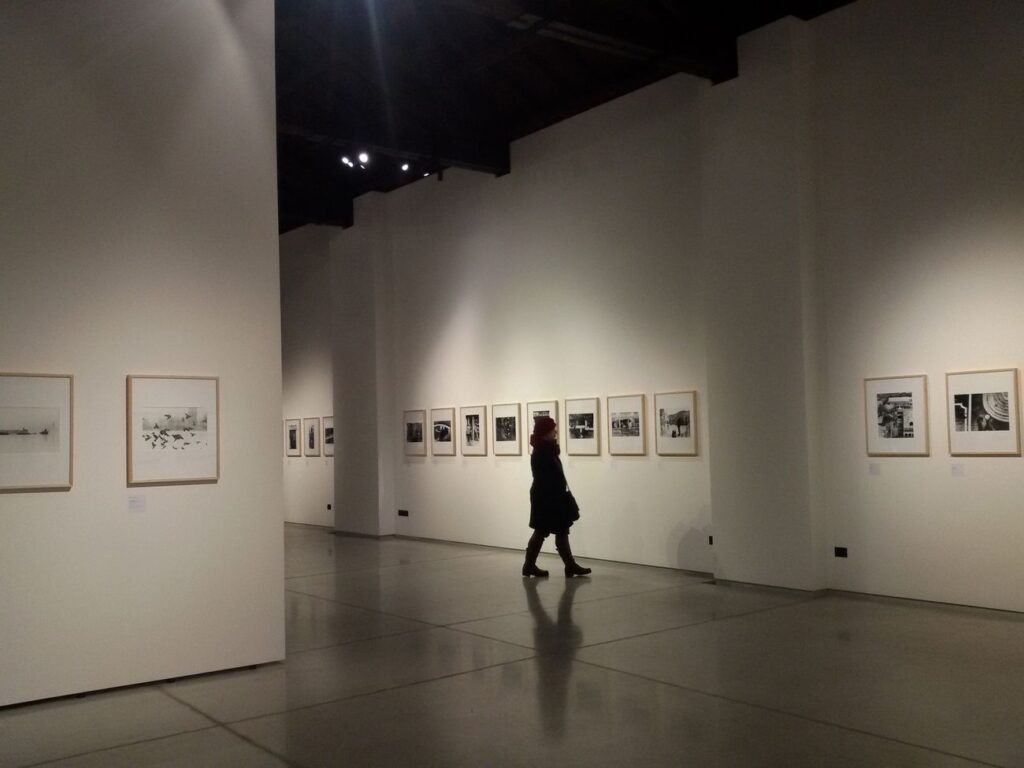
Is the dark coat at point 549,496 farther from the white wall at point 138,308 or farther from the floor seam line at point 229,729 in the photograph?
the floor seam line at point 229,729

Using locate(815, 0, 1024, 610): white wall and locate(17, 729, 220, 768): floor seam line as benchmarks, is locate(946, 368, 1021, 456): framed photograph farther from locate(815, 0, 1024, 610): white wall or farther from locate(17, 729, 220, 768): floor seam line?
locate(17, 729, 220, 768): floor seam line

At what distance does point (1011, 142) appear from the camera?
→ 8969 mm

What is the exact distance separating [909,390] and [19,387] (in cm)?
842

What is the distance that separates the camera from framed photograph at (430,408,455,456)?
1625cm

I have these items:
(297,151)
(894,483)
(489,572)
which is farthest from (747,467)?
(297,151)

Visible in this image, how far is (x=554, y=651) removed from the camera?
7.93 metres

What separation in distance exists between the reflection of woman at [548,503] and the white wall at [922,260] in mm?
3276

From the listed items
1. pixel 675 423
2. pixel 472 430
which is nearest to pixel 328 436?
pixel 472 430

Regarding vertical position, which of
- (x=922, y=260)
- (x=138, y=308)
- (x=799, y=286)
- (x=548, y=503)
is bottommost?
(x=548, y=503)

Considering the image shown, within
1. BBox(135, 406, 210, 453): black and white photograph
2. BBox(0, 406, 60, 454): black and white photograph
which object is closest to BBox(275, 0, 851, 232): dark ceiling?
BBox(135, 406, 210, 453): black and white photograph

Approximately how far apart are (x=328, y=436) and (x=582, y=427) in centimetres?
A: 795

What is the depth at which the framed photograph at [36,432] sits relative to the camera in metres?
6.80

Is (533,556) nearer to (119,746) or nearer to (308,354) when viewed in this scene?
(119,746)

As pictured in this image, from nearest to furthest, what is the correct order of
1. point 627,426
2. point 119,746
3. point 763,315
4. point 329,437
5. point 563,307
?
point 119,746, point 763,315, point 627,426, point 563,307, point 329,437
